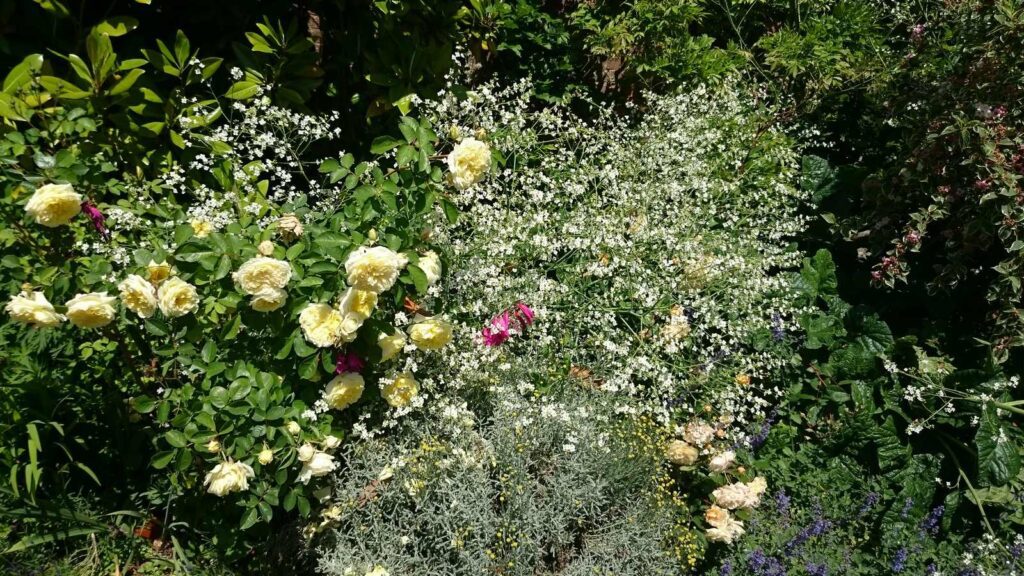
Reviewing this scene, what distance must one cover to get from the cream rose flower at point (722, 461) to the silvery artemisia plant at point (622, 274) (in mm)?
100

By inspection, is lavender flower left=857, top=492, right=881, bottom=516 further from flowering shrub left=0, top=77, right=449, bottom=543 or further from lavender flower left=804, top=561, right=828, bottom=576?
flowering shrub left=0, top=77, right=449, bottom=543

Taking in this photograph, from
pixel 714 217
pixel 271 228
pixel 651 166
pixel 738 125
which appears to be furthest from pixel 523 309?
pixel 738 125

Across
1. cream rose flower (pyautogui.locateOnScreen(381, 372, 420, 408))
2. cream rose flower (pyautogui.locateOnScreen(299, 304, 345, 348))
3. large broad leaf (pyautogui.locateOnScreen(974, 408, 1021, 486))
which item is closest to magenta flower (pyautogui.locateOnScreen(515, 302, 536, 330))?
cream rose flower (pyautogui.locateOnScreen(381, 372, 420, 408))

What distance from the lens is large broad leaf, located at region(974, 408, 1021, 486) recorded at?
2922 millimetres

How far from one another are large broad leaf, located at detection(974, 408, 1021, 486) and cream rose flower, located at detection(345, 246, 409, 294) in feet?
8.44

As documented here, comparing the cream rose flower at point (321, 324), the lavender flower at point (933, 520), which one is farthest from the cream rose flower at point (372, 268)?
the lavender flower at point (933, 520)

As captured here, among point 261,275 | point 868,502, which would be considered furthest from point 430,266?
point 868,502

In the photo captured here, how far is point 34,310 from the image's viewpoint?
2.00 metres

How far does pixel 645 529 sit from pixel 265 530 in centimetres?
132

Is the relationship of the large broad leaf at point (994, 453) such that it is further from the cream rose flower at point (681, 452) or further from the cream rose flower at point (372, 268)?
the cream rose flower at point (372, 268)

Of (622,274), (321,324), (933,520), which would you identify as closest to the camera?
(321,324)

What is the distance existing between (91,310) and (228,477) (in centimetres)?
61

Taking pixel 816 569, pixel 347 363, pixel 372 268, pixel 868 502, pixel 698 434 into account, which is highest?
pixel 372 268

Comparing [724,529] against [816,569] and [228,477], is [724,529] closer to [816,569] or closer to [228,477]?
[816,569]
